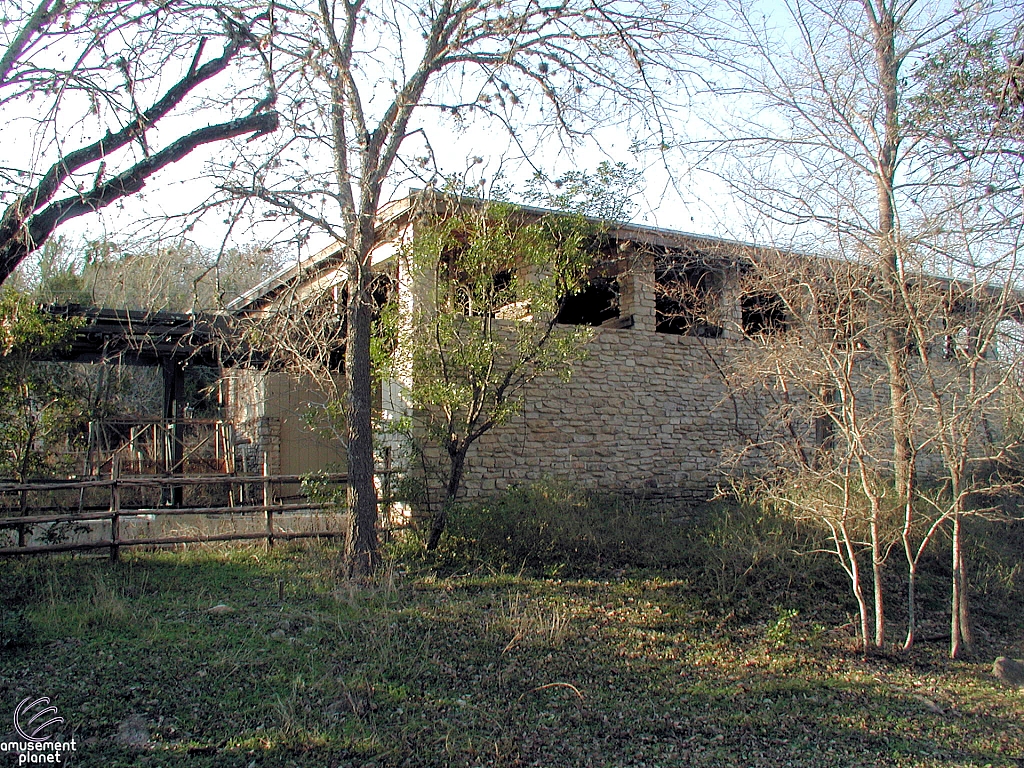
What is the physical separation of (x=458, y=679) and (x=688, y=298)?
27.6 feet

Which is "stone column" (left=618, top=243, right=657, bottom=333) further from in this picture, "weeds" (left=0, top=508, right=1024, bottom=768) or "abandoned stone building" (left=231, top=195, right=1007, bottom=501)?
"weeds" (left=0, top=508, right=1024, bottom=768)

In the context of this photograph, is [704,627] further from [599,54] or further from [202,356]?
[202,356]

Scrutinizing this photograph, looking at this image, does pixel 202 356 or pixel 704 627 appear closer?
pixel 704 627

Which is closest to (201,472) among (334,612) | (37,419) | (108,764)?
(37,419)

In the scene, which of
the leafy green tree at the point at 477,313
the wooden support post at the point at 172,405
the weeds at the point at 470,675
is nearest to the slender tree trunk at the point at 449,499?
the leafy green tree at the point at 477,313

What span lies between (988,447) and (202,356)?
11.8 metres

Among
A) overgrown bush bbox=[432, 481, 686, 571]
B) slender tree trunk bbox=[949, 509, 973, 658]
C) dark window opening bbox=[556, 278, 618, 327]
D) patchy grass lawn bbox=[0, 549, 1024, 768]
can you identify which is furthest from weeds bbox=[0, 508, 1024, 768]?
dark window opening bbox=[556, 278, 618, 327]

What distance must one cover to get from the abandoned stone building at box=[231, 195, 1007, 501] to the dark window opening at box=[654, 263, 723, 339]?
1.4 inches

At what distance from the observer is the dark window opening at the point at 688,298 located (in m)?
12.4

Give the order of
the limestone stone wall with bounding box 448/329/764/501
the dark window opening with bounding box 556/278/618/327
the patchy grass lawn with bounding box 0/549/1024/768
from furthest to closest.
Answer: the dark window opening with bounding box 556/278/618/327 → the limestone stone wall with bounding box 448/329/764/501 → the patchy grass lawn with bounding box 0/549/1024/768

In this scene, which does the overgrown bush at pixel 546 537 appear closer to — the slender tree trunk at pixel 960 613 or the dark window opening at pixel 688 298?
the slender tree trunk at pixel 960 613

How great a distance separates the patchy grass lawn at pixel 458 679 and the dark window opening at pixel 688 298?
18.6 ft

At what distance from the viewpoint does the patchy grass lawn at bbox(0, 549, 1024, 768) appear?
4.80 m

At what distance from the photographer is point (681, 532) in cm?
1034
